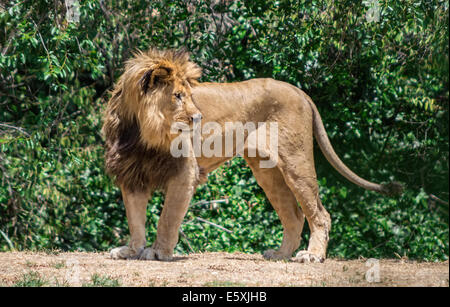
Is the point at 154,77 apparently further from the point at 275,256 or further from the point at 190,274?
the point at 275,256

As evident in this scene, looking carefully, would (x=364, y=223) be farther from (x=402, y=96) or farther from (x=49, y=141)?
(x=49, y=141)

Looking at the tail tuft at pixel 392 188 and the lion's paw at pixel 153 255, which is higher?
the tail tuft at pixel 392 188

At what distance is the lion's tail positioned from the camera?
17.0 feet

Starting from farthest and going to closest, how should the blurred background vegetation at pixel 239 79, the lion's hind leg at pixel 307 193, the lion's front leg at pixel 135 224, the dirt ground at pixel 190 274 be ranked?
the blurred background vegetation at pixel 239 79 → the lion's hind leg at pixel 307 193 → the lion's front leg at pixel 135 224 → the dirt ground at pixel 190 274

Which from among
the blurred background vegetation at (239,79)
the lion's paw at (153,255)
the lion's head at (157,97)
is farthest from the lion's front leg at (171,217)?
the blurred background vegetation at (239,79)

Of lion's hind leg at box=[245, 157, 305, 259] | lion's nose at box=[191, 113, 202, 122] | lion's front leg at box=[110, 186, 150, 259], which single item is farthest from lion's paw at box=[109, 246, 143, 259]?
lion's hind leg at box=[245, 157, 305, 259]

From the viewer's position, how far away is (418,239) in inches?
296

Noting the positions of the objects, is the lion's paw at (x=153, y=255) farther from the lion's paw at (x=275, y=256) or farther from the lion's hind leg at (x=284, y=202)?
the lion's hind leg at (x=284, y=202)

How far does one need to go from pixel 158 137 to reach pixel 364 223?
372cm

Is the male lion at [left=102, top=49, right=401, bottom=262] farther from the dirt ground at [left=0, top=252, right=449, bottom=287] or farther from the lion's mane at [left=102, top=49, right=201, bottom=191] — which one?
the dirt ground at [left=0, top=252, right=449, bottom=287]

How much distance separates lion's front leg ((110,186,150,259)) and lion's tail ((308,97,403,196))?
5.54ft

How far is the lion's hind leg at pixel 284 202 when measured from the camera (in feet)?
18.5

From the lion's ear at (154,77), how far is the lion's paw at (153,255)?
1.17 metres
